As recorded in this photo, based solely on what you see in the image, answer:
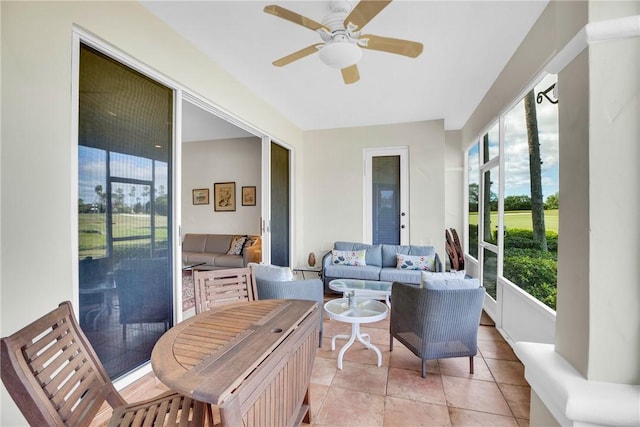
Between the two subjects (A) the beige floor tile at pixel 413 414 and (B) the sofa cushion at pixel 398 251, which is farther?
(B) the sofa cushion at pixel 398 251

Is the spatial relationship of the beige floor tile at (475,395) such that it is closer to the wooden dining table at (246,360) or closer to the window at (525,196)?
the window at (525,196)

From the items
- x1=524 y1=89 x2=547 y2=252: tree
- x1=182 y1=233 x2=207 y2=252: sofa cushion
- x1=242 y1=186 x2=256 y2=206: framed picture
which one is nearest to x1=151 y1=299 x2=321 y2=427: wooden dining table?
x1=524 y1=89 x2=547 y2=252: tree

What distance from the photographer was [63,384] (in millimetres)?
1074

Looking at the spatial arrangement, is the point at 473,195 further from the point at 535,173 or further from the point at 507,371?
the point at 507,371

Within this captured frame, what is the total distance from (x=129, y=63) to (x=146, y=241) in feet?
4.25

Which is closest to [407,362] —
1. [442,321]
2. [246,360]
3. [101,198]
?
[442,321]

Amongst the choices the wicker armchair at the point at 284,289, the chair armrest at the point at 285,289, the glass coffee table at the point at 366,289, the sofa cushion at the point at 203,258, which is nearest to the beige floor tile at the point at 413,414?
the wicker armchair at the point at 284,289

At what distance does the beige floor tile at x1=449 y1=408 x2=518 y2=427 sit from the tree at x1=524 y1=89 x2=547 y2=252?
1.31 metres

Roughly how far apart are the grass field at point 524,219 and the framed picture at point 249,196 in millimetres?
4290

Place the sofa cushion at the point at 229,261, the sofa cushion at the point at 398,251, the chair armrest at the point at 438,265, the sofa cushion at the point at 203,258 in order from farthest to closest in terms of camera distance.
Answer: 1. the sofa cushion at the point at 203,258
2. the sofa cushion at the point at 229,261
3. the sofa cushion at the point at 398,251
4. the chair armrest at the point at 438,265

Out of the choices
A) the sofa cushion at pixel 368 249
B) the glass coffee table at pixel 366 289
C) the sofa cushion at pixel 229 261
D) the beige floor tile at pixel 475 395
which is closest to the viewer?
the beige floor tile at pixel 475 395

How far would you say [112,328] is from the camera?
6.44ft

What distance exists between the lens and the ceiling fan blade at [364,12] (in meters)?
1.55

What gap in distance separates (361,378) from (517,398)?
1.08 m
